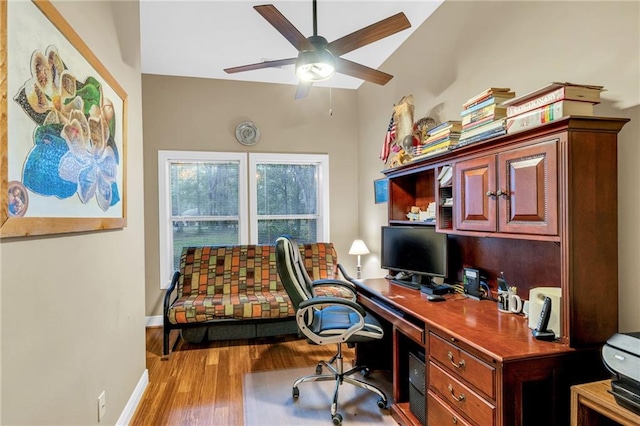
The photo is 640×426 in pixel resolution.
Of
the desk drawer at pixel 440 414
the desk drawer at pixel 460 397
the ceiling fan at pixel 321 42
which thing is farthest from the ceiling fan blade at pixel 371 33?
the desk drawer at pixel 440 414

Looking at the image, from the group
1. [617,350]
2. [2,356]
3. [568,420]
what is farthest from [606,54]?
[2,356]

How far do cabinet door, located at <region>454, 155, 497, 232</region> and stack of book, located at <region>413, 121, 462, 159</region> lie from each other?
0.20 m

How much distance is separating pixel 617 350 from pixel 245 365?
263cm

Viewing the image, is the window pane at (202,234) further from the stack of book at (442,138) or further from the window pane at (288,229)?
the stack of book at (442,138)

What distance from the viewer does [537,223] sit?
1.53 metres

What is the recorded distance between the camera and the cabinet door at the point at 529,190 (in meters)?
1.46

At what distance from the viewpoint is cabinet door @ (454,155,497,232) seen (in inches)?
70.8

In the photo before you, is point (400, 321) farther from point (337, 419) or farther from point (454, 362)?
point (337, 419)

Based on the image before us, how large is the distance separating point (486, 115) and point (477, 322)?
1.09 metres

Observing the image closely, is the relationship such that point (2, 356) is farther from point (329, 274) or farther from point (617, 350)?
point (329, 274)

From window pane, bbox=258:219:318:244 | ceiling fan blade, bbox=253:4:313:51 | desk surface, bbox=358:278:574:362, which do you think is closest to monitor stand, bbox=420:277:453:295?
desk surface, bbox=358:278:574:362

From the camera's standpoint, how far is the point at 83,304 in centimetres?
157

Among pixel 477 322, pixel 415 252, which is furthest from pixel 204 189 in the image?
pixel 477 322

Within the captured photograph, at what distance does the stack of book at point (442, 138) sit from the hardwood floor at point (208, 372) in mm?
1979
